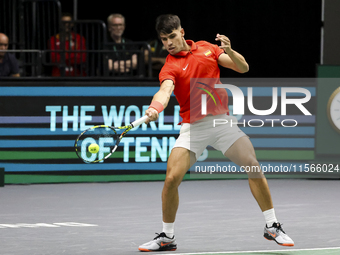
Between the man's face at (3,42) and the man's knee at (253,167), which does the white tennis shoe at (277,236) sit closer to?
the man's knee at (253,167)

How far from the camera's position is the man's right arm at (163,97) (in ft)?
19.1

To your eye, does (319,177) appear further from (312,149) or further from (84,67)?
(84,67)

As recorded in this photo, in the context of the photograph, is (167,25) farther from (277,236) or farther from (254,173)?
(277,236)

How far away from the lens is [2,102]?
1094 cm

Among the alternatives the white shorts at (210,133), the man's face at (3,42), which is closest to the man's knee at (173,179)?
the white shorts at (210,133)

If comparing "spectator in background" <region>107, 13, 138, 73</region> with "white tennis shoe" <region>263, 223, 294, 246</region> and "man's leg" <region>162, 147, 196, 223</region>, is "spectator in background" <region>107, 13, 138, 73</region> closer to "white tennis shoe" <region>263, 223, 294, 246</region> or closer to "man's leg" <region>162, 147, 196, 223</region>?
"man's leg" <region>162, 147, 196, 223</region>

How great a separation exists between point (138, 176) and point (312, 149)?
2.81 meters

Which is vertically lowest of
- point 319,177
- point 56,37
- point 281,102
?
point 319,177

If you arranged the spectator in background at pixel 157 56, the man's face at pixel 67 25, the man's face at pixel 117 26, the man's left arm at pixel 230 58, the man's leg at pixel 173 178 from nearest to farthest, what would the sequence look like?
1. the man's left arm at pixel 230 58
2. the man's leg at pixel 173 178
3. the man's face at pixel 67 25
4. the man's face at pixel 117 26
5. the spectator in background at pixel 157 56

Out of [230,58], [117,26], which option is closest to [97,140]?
[230,58]

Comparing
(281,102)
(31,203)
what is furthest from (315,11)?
(31,203)

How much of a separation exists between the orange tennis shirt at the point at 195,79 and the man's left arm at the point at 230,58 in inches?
4.0

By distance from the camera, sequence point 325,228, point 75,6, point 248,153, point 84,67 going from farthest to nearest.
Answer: point 75,6, point 84,67, point 325,228, point 248,153

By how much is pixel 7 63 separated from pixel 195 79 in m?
5.74
